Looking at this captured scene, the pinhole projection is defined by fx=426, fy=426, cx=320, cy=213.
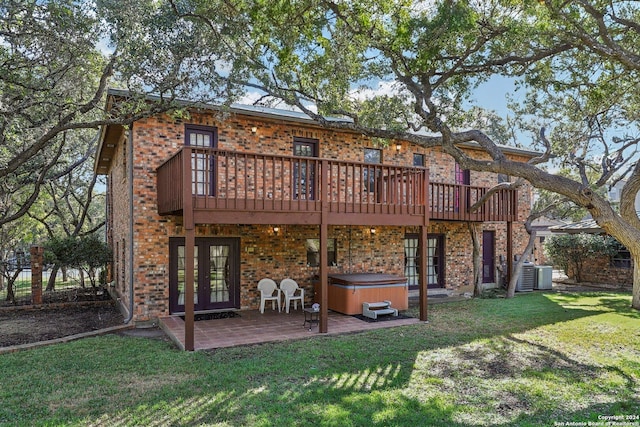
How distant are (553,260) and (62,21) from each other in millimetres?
19735

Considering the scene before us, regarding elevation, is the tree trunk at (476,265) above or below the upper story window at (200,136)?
below

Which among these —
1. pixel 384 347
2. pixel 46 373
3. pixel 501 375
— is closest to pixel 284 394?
pixel 384 347

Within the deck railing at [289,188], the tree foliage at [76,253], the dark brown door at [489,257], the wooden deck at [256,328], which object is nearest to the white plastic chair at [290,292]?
the wooden deck at [256,328]

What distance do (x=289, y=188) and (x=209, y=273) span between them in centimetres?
360

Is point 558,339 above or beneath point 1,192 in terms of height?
beneath

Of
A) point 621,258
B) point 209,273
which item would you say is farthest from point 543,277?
point 209,273

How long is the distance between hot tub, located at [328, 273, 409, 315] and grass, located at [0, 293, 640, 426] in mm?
1677

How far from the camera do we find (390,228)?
13766 mm

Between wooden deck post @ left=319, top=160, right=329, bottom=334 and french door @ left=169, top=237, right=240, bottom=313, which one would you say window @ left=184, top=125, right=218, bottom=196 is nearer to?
french door @ left=169, top=237, right=240, bottom=313

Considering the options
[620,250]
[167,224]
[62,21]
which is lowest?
[620,250]

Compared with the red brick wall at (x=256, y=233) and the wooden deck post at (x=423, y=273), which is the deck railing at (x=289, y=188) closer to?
the wooden deck post at (x=423, y=273)

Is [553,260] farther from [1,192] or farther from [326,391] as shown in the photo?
[1,192]

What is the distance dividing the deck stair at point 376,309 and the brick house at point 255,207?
0.83 metres

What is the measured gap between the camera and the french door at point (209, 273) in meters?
10.6
